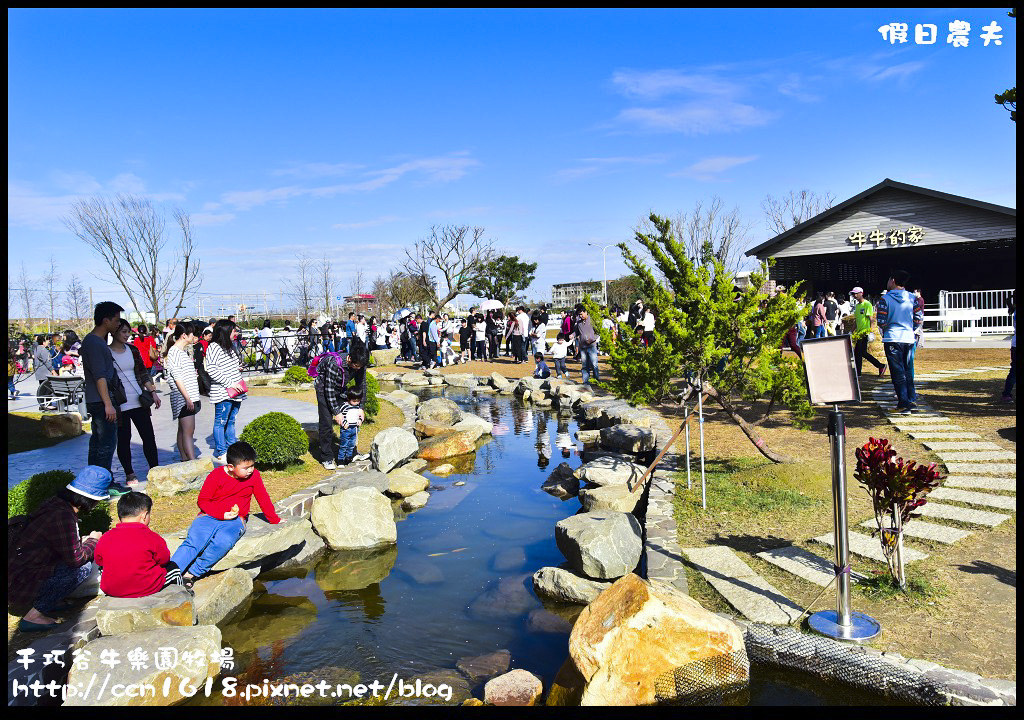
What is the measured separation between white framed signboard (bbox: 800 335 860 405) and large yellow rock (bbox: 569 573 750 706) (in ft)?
4.91

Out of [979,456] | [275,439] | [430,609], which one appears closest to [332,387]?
[275,439]

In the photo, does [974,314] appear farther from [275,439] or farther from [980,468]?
[275,439]

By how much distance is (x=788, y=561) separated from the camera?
5188mm

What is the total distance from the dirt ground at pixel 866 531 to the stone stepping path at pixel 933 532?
9cm

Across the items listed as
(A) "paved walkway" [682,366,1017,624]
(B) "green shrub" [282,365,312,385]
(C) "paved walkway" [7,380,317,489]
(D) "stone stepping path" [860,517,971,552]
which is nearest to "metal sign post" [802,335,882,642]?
(A) "paved walkway" [682,366,1017,624]

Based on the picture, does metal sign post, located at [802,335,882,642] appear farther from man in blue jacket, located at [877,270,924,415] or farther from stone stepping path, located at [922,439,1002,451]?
man in blue jacket, located at [877,270,924,415]

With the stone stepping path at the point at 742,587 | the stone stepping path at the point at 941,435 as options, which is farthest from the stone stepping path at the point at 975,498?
the stone stepping path at the point at 742,587

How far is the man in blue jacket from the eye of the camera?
9672 mm

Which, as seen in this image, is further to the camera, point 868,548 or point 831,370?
point 868,548

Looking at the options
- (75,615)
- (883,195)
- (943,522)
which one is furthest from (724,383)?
(883,195)

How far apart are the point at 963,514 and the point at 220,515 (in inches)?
240

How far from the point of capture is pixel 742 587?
483 centimetres

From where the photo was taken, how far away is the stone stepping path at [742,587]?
14.5ft
